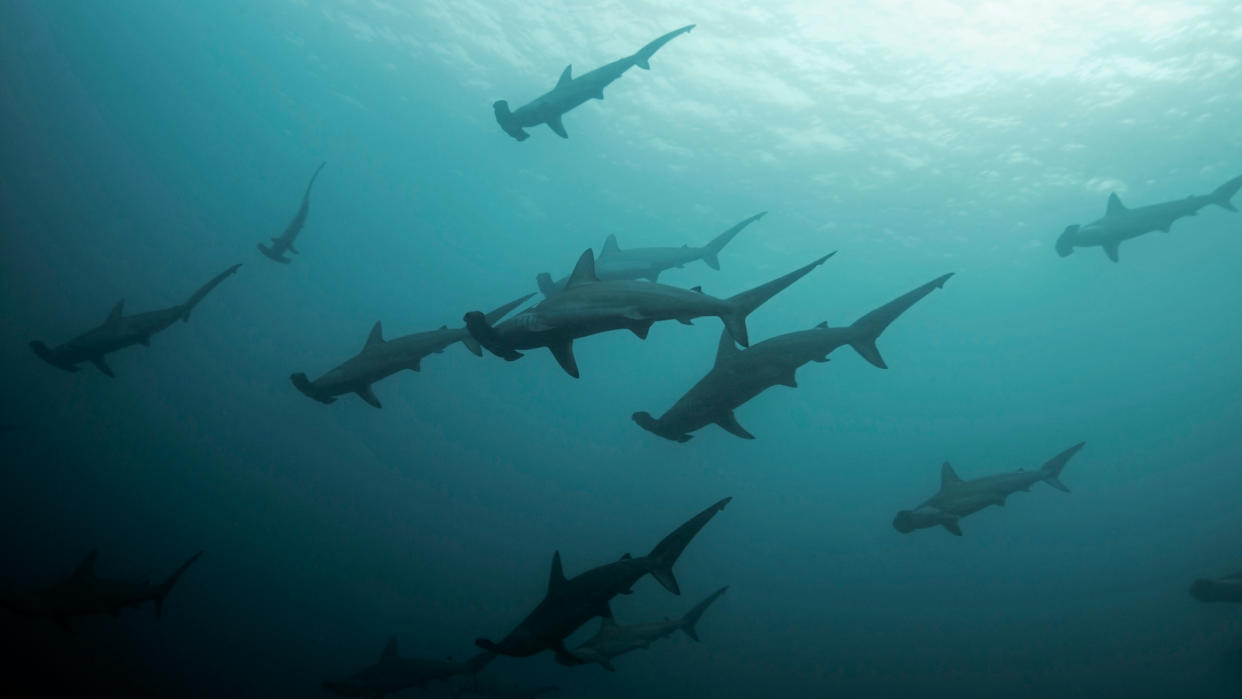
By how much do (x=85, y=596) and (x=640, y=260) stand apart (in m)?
12.2

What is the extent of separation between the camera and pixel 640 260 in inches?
580

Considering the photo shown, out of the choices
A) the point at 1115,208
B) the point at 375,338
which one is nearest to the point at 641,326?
the point at 375,338

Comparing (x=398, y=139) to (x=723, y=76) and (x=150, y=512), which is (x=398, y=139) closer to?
(x=723, y=76)

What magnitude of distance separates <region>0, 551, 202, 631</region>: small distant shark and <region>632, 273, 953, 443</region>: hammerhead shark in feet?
29.8

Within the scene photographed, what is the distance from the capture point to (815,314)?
78562 millimetres

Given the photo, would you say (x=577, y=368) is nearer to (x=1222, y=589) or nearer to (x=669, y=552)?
(x=669, y=552)

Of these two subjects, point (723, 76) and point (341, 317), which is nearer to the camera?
point (723, 76)

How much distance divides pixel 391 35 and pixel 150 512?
24.6 m

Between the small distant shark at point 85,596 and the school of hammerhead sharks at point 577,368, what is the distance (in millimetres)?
23

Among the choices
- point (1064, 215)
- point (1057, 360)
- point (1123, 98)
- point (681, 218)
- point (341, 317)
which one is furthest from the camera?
point (1057, 360)

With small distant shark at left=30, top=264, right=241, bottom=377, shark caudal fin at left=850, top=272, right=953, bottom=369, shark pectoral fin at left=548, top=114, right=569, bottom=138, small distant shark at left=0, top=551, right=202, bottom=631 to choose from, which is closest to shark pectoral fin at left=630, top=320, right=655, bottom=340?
shark caudal fin at left=850, top=272, right=953, bottom=369

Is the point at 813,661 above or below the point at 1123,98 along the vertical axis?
below

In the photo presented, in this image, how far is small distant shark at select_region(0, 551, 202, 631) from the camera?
984cm

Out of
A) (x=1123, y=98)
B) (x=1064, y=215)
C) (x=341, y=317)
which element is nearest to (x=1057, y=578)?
(x=1064, y=215)
